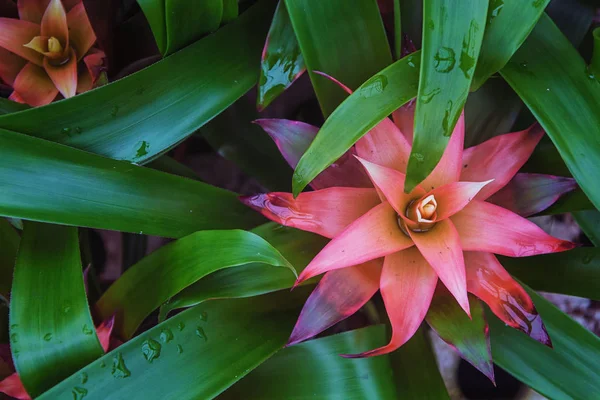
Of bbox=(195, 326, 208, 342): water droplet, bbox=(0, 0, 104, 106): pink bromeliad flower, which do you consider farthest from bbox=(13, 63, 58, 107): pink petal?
bbox=(195, 326, 208, 342): water droplet

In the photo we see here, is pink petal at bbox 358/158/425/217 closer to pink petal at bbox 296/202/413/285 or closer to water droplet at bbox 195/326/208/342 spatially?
pink petal at bbox 296/202/413/285

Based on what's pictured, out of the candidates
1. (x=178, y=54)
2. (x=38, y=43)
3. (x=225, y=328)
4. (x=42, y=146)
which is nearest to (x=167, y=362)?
(x=225, y=328)

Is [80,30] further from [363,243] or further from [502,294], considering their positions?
[502,294]

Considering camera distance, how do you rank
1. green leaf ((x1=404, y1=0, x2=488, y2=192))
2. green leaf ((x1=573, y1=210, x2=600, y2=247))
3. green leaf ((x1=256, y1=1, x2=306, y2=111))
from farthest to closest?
green leaf ((x1=573, y1=210, x2=600, y2=247))
green leaf ((x1=256, y1=1, x2=306, y2=111))
green leaf ((x1=404, y1=0, x2=488, y2=192))

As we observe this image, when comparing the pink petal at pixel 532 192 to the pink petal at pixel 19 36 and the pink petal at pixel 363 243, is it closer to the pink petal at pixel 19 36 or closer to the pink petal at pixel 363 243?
Answer: the pink petal at pixel 363 243

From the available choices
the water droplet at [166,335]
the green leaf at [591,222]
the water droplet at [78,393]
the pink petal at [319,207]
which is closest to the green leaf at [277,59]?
the pink petal at [319,207]

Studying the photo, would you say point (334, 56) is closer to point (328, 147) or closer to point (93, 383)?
point (328, 147)
